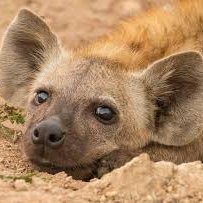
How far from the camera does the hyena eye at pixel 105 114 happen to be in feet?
18.1

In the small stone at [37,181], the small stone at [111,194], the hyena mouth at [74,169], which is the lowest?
the hyena mouth at [74,169]

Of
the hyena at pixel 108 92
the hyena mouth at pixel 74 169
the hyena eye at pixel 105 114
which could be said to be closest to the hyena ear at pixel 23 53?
the hyena at pixel 108 92

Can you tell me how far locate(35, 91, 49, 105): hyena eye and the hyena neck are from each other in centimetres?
44

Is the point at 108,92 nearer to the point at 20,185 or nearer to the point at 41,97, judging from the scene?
the point at 41,97

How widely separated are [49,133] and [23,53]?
1377 mm

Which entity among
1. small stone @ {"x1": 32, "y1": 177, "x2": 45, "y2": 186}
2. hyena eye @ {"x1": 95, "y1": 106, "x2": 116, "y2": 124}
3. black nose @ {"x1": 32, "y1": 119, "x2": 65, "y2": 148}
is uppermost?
small stone @ {"x1": 32, "y1": 177, "x2": 45, "y2": 186}

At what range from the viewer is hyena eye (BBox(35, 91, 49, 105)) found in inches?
223

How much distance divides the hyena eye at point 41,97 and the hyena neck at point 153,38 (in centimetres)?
44

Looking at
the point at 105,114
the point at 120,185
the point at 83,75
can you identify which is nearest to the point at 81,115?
the point at 105,114

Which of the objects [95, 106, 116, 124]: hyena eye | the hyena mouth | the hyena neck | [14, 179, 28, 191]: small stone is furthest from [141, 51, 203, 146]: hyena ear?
[14, 179, 28, 191]: small stone

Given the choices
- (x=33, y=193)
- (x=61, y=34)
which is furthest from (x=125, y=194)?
(x=61, y=34)

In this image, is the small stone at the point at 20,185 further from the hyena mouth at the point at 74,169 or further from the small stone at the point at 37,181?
the hyena mouth at the point at 74,169

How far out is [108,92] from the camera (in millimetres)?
5578

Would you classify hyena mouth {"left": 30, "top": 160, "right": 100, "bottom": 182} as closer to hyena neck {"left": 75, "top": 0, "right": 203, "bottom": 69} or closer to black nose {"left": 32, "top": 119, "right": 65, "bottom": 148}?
black nose {"left": 32, "top": 119, "right": 65, "bottom": 148}
